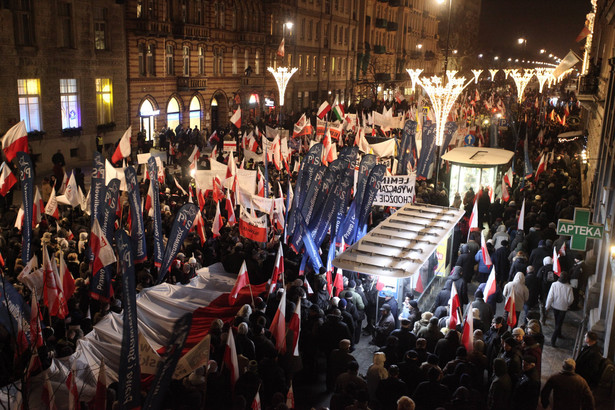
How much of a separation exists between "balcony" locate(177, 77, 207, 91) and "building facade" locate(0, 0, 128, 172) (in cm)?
443

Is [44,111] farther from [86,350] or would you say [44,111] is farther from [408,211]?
[86,350]

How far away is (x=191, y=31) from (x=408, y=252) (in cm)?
2845

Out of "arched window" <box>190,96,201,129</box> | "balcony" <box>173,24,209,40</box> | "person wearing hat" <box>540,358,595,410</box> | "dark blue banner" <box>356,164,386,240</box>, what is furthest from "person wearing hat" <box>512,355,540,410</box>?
"arched window" <box>190,96,201,129</box>

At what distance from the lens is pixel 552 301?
12.1m

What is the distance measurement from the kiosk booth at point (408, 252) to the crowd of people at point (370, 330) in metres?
0.39

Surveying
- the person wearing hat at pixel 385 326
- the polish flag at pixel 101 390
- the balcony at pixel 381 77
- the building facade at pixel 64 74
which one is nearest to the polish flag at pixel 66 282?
the polish flag at pixel 101 390

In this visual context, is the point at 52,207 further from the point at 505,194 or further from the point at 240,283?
the point at 505,194

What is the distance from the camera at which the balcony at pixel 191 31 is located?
1425 inches

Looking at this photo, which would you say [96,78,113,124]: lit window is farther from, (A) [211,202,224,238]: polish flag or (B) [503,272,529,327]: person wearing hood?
(B) [503,272,529,327]: person wearing hood

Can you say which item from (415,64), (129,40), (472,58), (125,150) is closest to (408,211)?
(125,150)

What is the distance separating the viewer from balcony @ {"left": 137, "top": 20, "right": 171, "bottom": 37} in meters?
33.0

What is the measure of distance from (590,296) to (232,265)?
7501 millimetres

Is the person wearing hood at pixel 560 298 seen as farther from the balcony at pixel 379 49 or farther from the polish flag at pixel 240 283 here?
the balcony at pixel 379 49

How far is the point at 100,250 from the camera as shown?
11008 mm
